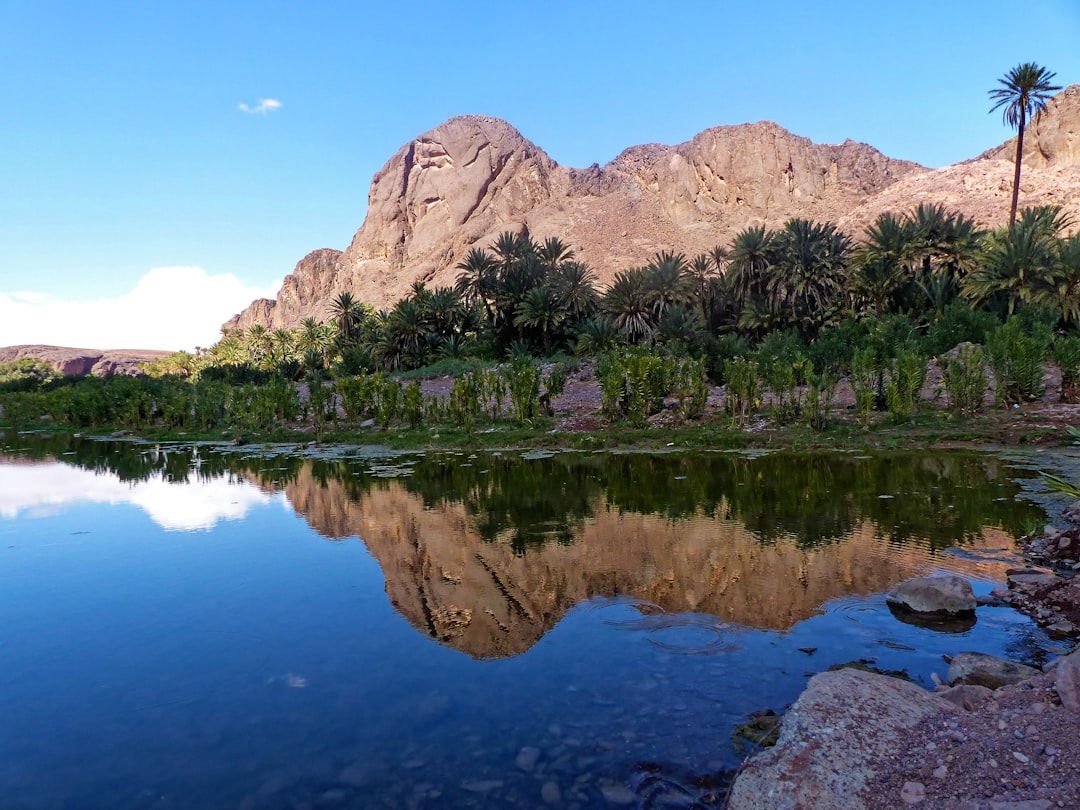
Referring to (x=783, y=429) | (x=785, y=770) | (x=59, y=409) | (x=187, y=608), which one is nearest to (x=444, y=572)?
(x=187, y=608)

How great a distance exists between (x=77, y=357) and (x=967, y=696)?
558 feet

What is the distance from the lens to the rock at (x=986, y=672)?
3873 mm

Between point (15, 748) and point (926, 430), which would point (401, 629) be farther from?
point (926, 430)

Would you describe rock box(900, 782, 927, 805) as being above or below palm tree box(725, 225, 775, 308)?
below

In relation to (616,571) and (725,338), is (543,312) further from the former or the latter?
(616,571)

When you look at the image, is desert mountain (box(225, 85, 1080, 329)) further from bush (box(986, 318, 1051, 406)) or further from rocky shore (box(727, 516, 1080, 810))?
rocky shore (box(727, 516, 1080, 810))

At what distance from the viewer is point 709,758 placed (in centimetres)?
354

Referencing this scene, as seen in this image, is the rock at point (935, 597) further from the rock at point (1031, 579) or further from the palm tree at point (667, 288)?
the palm tree at point (667, 288)

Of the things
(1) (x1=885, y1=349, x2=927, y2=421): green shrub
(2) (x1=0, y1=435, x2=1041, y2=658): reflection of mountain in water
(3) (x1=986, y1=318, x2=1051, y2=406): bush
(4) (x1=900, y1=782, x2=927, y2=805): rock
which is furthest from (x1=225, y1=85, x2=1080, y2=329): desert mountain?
(4) (x1=900, y1=782, x2=927, y2=805): rock

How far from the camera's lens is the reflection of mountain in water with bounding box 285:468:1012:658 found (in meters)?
5.75

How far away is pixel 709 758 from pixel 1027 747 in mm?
1443

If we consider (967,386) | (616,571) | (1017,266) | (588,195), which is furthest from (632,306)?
(588,195)

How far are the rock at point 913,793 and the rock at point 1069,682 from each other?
90 centimetres

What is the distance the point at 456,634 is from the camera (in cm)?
547
